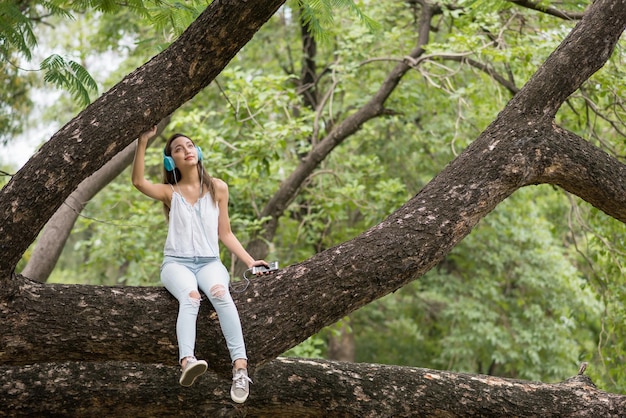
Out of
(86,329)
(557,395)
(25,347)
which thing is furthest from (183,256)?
(557,395)

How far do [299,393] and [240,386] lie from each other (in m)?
0.96

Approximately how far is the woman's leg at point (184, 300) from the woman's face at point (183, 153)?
1.90ft

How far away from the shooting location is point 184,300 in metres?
3.63

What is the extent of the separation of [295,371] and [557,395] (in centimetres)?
157

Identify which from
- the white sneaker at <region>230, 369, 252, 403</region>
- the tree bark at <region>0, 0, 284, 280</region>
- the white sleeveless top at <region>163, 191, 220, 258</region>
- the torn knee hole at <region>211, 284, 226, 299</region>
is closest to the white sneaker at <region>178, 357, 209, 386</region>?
the white sneaker at <region>230, 369, 252, 403</region>

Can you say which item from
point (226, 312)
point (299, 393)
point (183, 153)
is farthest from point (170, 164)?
point (299, 393)

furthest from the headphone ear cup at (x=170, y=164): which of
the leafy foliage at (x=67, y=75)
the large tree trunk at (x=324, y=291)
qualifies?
the large tree trunk at (x=324, y=291)

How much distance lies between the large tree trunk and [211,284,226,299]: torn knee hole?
0.48ft

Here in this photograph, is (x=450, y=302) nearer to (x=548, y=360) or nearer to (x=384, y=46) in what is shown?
(x=548, y=360)

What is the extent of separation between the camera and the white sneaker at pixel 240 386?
11.6 ft

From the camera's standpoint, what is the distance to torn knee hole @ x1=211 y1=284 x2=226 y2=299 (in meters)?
3.66

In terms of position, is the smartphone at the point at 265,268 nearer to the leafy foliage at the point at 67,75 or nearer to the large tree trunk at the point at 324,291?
the large tree trunk at the point at 324,291

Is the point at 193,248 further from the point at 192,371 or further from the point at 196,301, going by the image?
the point at 192,371

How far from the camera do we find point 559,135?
14.1ft
